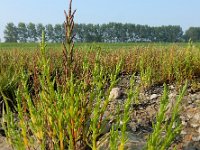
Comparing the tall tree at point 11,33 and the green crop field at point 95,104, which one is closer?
the green crop field at point 95,104

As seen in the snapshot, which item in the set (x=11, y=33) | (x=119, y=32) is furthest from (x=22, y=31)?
(x=119, y=32)

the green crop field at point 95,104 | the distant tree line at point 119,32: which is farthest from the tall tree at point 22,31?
the green crop field at point 95,104

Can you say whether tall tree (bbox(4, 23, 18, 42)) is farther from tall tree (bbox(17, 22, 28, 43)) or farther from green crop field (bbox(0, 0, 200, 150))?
green crop field (bbox(0, 0, 200, 150))

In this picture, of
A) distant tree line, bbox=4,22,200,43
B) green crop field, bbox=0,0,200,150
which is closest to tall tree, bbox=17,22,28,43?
distant tree line, bbox=4,22,200,43

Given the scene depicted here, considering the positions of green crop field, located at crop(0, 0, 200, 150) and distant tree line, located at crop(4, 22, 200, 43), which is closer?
green crop field, located at crop(0, 0, 200, 150)

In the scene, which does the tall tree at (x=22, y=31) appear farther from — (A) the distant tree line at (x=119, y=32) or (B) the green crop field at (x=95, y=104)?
(B) the green crop field at (x=95, y=104)

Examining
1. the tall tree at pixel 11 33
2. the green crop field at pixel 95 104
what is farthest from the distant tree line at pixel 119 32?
the green crop field at pixel 95 104

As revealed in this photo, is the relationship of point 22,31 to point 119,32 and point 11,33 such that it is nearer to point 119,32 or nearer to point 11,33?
point 11,33

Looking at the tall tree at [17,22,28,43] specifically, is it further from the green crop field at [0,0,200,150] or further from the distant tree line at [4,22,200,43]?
the green crop field at [0,0,200,150]

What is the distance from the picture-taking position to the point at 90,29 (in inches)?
3935

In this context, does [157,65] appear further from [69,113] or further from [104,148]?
[69,113]

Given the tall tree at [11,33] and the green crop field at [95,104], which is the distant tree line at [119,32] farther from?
the green crop field at [95,104]

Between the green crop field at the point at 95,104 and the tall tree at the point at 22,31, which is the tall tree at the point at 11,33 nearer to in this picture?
the tall tree at the point at 22,31

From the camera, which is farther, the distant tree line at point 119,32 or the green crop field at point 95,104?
the distant tree line at point 119,32
